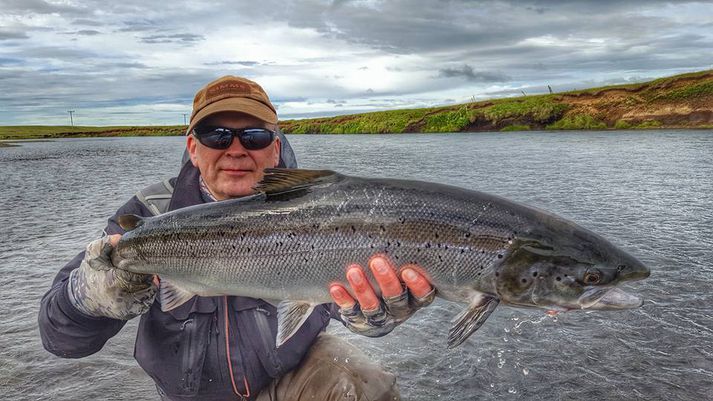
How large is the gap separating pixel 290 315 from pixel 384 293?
2.11 ft

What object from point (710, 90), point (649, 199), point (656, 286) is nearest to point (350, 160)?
point (649, 199)

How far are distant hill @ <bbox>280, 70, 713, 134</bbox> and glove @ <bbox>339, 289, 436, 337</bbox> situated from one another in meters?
54.7

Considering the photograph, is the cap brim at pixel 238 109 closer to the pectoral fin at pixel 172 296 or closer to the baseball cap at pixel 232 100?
the baseball cap at pixel 232 100

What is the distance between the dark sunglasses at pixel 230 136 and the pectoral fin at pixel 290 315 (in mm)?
1190

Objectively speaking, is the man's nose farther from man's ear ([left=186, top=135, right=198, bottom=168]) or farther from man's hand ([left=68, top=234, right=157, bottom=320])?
man's hand ([left=68, top=234, right=157, bottom=320])

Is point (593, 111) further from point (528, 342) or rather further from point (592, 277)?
point (592, 277)

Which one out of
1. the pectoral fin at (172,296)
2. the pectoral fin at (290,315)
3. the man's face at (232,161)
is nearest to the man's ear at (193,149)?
the man's face at (232,161)

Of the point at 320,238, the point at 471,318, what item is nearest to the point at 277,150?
the point at 320,238

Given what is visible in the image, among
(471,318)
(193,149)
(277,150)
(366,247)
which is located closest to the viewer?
(471,318)

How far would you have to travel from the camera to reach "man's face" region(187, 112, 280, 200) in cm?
392

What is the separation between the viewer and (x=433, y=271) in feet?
10.6

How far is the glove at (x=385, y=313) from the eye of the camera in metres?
3.26

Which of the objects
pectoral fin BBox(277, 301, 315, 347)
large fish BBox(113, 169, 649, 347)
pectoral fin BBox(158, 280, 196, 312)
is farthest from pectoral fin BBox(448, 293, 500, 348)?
pectoral fin BBox(158, 280, 196, 312)

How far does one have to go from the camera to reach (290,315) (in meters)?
3.45
